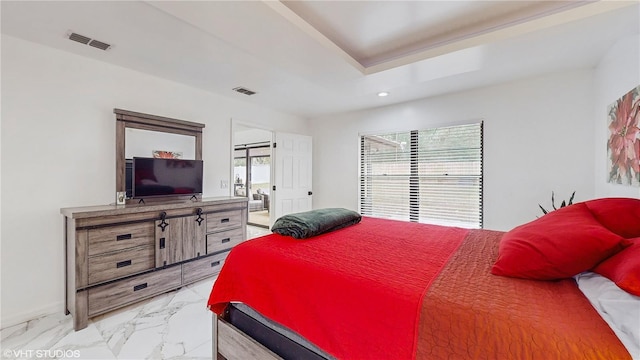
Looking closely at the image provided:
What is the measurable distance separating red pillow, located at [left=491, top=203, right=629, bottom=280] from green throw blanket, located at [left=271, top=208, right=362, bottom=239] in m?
1.08

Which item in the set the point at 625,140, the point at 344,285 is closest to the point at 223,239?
the point at 344,285

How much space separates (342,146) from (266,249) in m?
3.36

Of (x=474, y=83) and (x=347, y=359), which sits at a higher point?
(x=474, y=83)

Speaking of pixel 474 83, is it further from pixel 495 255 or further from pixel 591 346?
pixel 591 346

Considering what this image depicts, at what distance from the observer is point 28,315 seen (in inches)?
87.2

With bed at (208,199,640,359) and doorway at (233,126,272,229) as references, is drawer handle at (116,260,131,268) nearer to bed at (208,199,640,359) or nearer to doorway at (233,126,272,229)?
bed at (208,199,640,359)

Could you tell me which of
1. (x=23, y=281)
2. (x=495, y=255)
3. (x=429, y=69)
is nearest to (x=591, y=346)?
(x=495, y=255)

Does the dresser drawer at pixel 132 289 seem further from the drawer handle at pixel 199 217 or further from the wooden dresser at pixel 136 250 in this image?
the drawer handle at pixel 199 217

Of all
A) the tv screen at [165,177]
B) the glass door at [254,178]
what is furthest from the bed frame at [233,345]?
the glass door at [254,178]

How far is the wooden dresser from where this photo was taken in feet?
6.99

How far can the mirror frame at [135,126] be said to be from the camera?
106 inches

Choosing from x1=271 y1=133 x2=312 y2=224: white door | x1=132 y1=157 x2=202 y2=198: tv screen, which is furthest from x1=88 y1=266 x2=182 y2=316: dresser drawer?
x1=271 y1=133 x2=312 y2=224: white door

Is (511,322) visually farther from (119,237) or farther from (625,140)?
(119,237)

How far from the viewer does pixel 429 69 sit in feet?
8.63
